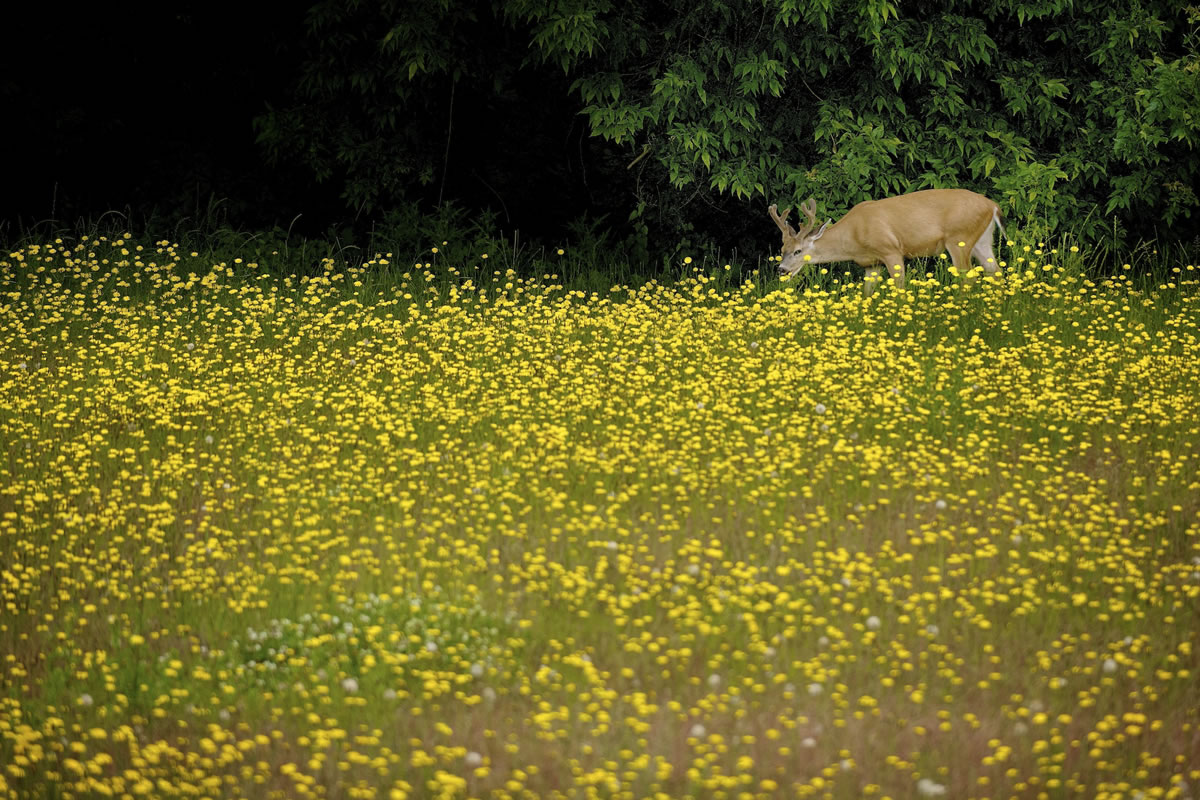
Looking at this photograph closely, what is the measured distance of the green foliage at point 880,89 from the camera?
38.8ft

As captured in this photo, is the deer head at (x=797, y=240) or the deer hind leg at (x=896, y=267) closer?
the deer hind leg at (x=896, y=267)

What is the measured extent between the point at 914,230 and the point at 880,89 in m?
1.79

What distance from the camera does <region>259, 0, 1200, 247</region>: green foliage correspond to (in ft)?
38.8

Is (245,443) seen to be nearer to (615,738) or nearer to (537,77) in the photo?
(615,738)

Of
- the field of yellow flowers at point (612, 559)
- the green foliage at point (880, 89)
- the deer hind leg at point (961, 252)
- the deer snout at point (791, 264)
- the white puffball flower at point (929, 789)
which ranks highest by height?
the green foliage at point (880, 89)

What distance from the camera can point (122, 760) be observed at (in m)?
4.64

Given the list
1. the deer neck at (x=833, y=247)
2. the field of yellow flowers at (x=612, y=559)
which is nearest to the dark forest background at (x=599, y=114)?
the deer neck at (x=833, y=247)

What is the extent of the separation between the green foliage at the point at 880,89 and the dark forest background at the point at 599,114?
0.03m

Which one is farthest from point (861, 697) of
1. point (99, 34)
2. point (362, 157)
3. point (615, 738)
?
point (99, 34)

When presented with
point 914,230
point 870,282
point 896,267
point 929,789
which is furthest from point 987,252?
point 929,789

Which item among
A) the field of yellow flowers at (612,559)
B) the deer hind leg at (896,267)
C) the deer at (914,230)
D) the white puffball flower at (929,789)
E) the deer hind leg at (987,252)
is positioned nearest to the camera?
the white puffball flower at (929,789)

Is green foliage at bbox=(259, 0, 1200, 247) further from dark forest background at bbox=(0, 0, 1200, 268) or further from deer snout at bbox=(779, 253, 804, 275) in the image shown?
deer snout at bbox=(779, 253, 804, 275)

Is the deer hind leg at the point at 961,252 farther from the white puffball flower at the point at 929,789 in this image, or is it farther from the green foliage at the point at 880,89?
the white puffball flower at the point at 929,789

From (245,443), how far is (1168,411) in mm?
5110
